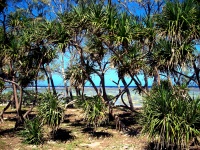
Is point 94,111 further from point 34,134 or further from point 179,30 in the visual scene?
point 179,30

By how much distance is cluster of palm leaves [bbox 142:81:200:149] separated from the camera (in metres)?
7.25

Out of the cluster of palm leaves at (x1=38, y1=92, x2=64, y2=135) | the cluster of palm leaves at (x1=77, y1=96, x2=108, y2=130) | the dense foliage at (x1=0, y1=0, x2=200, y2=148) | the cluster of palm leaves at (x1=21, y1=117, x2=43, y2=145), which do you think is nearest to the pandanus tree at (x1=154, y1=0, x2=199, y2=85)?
the dense foliage at (x1=0, y1=0, x2=200, y2=148)

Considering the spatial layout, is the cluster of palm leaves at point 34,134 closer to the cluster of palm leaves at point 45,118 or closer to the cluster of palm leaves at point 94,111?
the cluster of palm leaves at point 45,118

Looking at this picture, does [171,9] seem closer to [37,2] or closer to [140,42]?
[140,42]

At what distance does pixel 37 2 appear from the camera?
938 inches

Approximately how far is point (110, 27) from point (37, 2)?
53.1ft

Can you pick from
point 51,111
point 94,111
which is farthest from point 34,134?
point 94,111

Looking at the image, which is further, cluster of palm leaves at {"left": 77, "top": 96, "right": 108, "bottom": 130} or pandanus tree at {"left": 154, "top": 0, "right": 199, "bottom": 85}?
cluster of palm leaves at {"left": 77, "top": 96, "right": 108, "bottom": 130}

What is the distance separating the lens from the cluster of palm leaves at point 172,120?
7254 mm

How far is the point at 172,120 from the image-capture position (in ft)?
24.1

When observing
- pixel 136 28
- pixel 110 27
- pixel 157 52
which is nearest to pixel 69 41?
pixel 110 27

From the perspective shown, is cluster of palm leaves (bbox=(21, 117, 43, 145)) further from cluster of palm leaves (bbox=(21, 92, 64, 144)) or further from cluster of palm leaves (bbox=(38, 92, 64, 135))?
cluster of palm leaves (bbox=(38, 92, 64, 135))

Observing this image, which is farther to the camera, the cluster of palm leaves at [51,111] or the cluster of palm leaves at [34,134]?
the cluster of palm leaves at [34,134]

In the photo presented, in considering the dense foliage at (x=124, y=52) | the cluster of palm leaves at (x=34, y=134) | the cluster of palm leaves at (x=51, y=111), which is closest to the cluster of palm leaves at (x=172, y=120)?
the dense foliage at (x=124, y=52)
